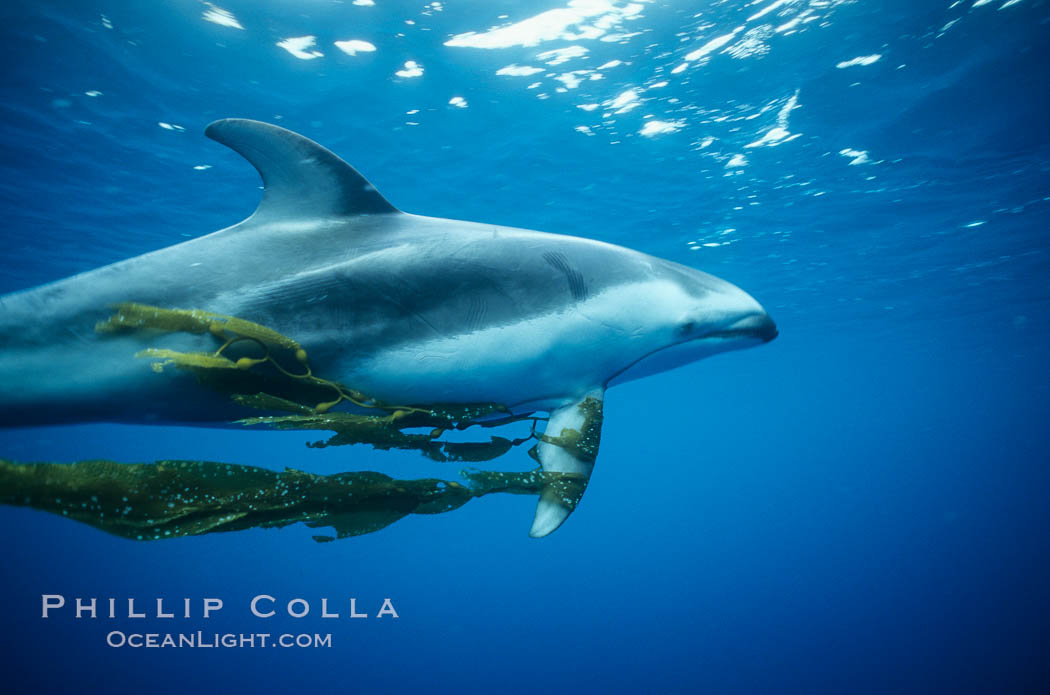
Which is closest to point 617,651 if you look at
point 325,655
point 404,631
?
point 404,631

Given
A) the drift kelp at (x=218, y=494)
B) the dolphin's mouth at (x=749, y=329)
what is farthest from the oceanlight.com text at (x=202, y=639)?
the dolphin's mouth at (x=749, y=329)

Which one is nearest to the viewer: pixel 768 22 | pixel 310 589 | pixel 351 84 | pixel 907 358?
pixel 768 22

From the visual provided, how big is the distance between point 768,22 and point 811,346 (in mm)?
33061

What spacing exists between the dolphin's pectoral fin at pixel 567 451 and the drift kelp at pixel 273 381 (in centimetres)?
62

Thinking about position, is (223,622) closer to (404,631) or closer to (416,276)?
(404,631)

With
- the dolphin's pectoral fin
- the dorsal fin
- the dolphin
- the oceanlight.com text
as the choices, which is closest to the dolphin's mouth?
the dolphin

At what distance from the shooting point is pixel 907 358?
4250 centimetres

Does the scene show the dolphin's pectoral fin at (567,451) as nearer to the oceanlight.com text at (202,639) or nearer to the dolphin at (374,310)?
the dolphin at (374,310)

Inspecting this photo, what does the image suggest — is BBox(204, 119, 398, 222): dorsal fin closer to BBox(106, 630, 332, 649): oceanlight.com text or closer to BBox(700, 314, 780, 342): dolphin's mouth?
BBox(700, 314, 780, 342): dolphin's mouth

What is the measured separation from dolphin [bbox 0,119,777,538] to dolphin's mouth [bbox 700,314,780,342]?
0.04 metres

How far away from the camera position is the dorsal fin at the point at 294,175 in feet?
9.34

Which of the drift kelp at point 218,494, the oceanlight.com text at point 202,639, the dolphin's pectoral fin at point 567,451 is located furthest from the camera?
the oceanlight.com text at point 202,639

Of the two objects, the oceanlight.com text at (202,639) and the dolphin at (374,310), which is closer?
the dolphin at (374,310)

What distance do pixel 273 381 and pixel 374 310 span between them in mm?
636
